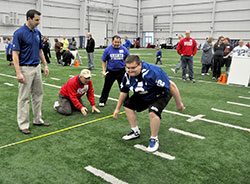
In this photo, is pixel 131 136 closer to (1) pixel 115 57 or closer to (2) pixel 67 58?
(1) pixel 115 57

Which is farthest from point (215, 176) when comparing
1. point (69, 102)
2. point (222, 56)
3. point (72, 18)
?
point (72, 18)

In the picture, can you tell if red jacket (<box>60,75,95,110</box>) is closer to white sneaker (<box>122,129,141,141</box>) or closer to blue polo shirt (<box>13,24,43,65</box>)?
blue polo shirt (<box>13,24,43,65</box>)

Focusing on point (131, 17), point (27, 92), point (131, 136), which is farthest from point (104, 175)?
point (131, 17)

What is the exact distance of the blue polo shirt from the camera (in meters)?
4.15

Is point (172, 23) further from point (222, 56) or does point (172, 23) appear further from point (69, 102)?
point (69, 102)

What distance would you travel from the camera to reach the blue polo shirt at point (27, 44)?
415 centimetres

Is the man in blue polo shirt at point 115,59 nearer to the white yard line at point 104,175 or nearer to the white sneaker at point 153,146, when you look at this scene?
the white sneaker at point 153,146

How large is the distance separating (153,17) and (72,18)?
15050mm

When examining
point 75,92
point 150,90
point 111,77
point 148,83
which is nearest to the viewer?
point 148,83

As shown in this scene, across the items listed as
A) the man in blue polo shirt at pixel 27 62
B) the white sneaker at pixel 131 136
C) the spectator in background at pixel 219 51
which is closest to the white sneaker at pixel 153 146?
the white sneaker at pixel 131 136

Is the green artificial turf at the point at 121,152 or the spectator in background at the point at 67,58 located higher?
the spectator in background at the point at 67,58

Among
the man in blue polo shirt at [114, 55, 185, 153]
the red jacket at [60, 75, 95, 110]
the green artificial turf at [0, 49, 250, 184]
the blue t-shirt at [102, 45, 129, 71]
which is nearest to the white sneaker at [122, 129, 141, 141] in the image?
the green artificial turf at [0, 49, 250, 184]

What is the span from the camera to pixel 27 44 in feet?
14.0

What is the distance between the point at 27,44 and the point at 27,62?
0.31 metres
